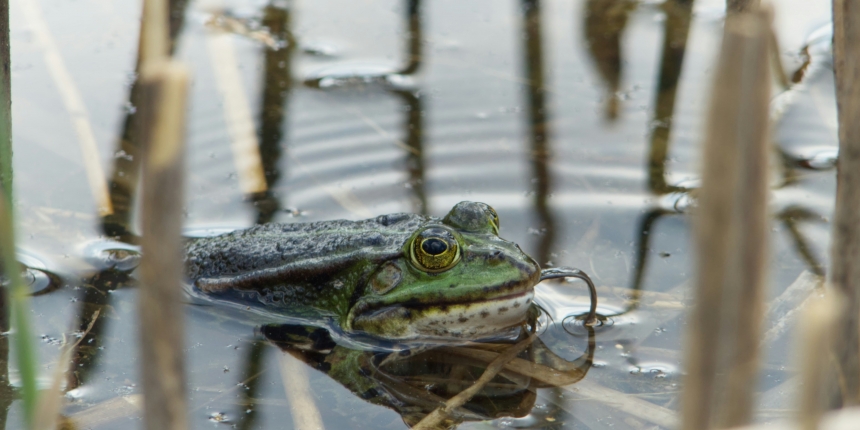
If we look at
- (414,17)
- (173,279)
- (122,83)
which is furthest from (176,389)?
(414,17)

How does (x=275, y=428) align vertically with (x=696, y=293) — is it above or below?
below

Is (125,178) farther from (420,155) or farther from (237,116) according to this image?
(420,155)

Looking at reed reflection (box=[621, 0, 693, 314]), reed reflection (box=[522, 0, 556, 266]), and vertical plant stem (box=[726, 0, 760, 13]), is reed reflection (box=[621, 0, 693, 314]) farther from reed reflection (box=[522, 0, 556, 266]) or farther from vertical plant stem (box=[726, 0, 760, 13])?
vertical plant stem (box=[726, 0, 760, 13])

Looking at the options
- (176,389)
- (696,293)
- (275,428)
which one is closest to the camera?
(696,293)

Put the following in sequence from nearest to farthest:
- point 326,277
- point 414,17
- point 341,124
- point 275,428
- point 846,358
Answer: point 846,358, point 275,428, point 326,277, point 341,124, point 414,17

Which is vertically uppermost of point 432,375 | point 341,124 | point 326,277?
point 341,124

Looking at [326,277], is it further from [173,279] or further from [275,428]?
[173,279]

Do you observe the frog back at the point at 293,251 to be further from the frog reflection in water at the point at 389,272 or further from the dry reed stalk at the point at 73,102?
the dry reed stalk at the point at 73,102

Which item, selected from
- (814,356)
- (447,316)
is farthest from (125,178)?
(814,356)
